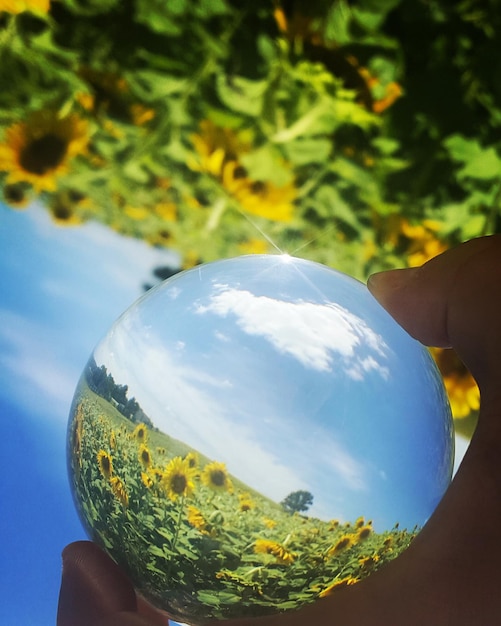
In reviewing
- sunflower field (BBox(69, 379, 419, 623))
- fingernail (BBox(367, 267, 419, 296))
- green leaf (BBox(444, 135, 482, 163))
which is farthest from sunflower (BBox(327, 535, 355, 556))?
green leaf (BBox(444, 135, 482, 163))

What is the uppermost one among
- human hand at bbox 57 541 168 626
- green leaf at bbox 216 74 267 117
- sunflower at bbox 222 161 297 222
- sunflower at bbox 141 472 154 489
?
green leaf at bbox 216 74 267 117

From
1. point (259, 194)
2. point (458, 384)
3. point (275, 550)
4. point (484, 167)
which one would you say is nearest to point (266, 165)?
point (259, 194)

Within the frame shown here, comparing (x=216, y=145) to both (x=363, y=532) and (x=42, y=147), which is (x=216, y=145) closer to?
(x=42, y=147)

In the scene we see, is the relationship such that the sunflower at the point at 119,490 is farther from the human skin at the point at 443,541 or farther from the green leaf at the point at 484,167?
the green leaf at the point at 484,167

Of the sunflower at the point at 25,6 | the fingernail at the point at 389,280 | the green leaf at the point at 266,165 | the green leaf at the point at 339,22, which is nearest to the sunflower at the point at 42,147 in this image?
the sunflower at the point at 25,6

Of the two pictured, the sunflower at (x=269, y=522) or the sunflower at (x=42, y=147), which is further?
the sunflower at (x=42, y=147)

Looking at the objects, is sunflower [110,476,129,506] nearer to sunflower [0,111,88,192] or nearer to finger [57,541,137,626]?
finger [57,541,137,626]

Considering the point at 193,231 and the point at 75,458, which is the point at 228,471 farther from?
the point at 193,231

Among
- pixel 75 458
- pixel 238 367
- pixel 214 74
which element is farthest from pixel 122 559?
pixel 214 74
